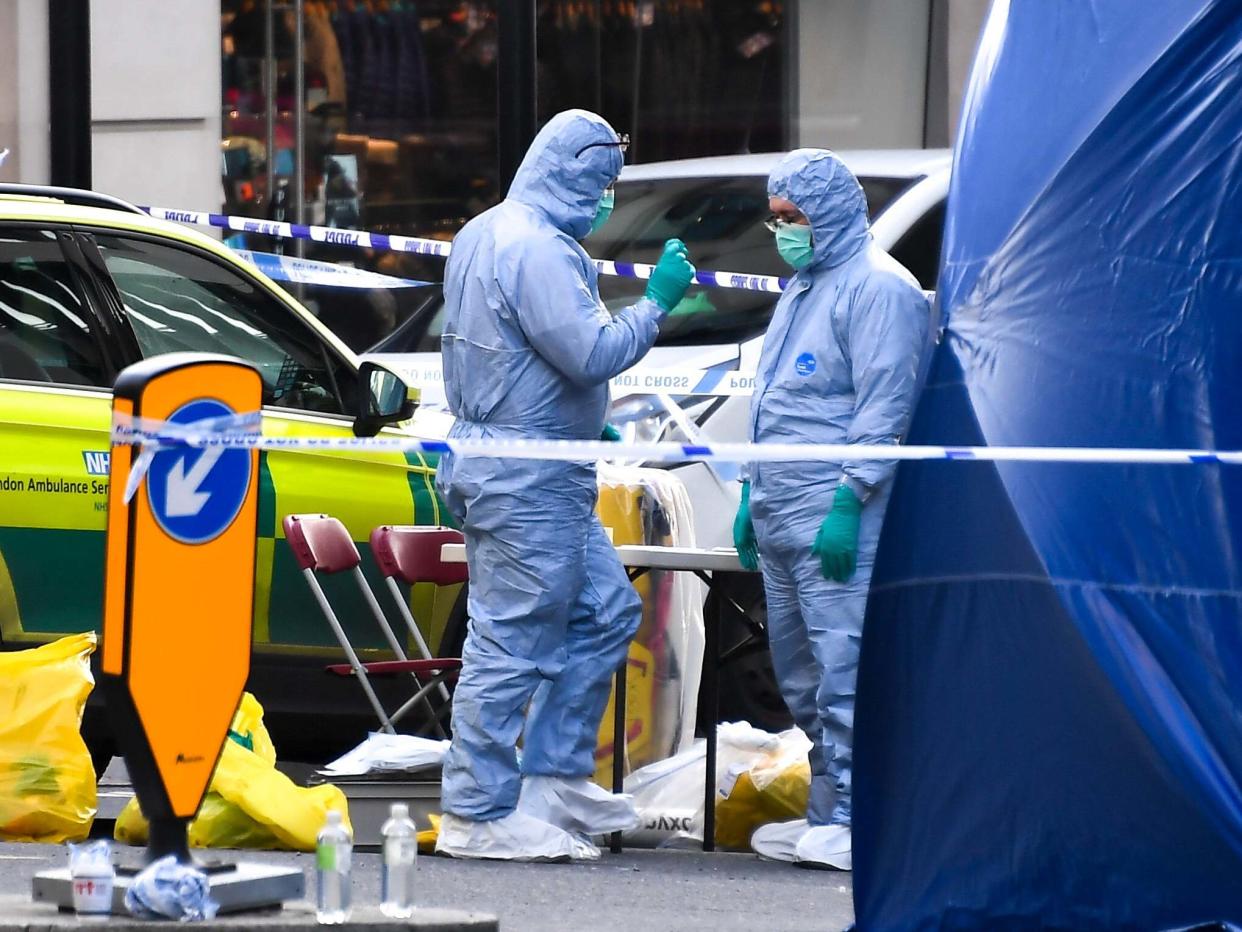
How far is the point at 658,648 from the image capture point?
25.0 feet

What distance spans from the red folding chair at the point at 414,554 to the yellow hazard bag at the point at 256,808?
3.40 ft

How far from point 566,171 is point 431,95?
323 inches

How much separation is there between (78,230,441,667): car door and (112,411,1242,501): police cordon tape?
2.12 metres

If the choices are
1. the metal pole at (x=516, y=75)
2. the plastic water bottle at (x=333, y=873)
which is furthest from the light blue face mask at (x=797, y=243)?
the metal pole at (x=516, y=75)

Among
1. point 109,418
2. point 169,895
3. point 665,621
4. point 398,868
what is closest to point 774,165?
point 665,621

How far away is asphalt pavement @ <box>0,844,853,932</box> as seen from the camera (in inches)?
223

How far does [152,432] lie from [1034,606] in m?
1.69

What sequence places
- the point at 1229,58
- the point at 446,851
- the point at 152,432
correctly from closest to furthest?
the point at 152,432 → the point at 1229,58 → the point at 446,851

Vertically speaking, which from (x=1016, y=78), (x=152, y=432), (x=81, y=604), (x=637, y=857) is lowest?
(x=637, y=857)

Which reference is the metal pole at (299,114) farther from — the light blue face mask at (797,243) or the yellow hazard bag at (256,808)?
the yellow hazard bag at (256,808)

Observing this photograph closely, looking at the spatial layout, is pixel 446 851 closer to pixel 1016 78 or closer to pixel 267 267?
pixel 1016 78

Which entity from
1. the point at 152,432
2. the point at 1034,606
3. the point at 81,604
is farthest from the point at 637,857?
the point at 152,432

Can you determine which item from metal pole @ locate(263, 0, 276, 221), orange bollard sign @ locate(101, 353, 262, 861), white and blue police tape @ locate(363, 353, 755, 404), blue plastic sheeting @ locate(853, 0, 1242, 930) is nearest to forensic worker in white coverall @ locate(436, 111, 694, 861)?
blue plastic sheeting @ locate(853, 0, 1242, 930)

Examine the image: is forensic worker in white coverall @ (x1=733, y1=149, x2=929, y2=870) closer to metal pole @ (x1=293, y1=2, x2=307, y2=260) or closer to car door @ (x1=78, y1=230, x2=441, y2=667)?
car door @ (x1=78, y1=230, x2=441, y2=667)
